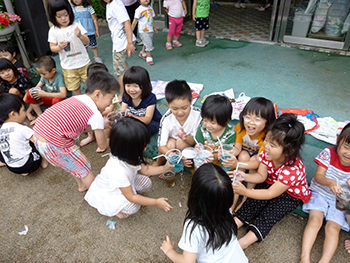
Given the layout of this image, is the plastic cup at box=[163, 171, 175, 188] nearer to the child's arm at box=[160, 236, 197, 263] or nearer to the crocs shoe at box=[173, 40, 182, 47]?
the child's arm at box=[160, 236, 197, 263]

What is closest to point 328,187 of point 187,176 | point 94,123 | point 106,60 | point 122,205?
point 187,176

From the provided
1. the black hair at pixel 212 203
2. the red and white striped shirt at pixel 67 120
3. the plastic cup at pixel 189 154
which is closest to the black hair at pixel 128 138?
the plastic cup at pixel 189 154

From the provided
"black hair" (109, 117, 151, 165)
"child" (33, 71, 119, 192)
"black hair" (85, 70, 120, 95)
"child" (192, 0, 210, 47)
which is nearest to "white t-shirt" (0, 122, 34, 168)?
"child" (33, 71, 119, 192)

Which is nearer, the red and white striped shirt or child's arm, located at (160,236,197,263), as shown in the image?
child's arm, located at (160,236,197,263)

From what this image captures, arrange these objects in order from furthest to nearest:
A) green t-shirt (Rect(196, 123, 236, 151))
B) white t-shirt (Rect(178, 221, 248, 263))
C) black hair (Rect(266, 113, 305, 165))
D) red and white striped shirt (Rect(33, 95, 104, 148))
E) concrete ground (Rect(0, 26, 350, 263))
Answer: green t-shirt (Rect(196, 123, 236, 151)), red and white striped shirt (Rect(33, 95, 104, 148)), concrete ground (Rect(0, 26, 350, 263)), black hair (Rect(266, 113, 305, 165)), white t-shirt (Rect(178, 221, 248, 263))

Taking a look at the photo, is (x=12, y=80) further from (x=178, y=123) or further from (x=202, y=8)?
(x=202, y=8)

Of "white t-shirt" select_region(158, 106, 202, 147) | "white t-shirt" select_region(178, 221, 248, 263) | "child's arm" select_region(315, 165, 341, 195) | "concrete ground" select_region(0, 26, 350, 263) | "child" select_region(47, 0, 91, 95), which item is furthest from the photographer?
"child" select_region(47, 0, 91, 95)

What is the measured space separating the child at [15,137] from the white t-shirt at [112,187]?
3.22ft

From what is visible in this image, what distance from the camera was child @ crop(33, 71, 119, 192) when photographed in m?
2.07

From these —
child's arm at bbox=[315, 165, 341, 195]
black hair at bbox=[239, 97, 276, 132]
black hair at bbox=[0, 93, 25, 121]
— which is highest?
black hair at bbox=[239, 97, 276, 132]

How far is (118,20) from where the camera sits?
3465 mm

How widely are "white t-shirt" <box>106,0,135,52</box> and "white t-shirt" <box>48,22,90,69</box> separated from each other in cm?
50

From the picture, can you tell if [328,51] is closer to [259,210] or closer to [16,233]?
[259,210]

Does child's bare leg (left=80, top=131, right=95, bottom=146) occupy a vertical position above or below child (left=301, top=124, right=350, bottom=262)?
below
